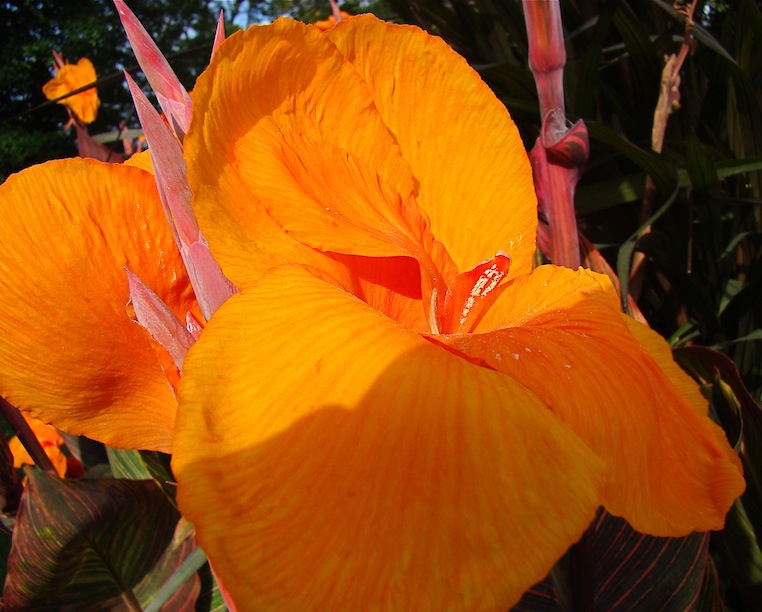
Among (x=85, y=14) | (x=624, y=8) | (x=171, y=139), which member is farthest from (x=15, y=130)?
(x=171, y=139)

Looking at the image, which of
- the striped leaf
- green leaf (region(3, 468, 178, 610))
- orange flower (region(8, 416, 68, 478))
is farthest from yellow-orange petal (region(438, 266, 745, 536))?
orange flower (region(8, 416, 68, 478))

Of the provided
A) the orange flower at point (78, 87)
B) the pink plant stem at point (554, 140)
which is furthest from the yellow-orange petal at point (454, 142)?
the orange flower at point (78, 87)

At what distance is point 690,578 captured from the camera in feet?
2.11

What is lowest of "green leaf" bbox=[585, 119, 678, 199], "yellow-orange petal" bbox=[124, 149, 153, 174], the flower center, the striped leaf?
the striped leaf

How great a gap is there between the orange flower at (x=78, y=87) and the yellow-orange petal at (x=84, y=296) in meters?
1.87

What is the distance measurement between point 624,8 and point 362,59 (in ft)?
2.96

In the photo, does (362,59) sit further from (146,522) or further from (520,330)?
(146,522)

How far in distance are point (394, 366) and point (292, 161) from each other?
0.50ft

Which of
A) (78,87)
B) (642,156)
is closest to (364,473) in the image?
(642,156)

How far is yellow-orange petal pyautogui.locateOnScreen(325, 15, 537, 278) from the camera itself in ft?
1.36

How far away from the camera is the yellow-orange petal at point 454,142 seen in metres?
0.41

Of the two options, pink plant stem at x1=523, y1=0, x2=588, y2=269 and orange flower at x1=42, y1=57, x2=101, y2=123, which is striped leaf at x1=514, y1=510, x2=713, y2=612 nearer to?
pink plant stem at x1=523, y1=0, x2=588, y2=269

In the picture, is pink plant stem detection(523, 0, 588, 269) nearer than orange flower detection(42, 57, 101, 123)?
Yes

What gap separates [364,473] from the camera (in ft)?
0.80
